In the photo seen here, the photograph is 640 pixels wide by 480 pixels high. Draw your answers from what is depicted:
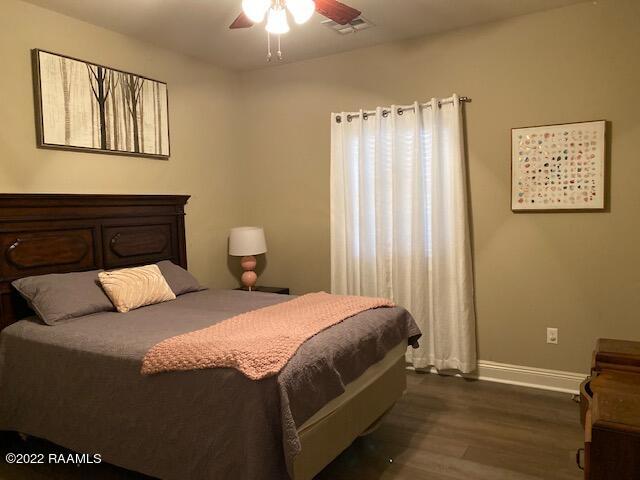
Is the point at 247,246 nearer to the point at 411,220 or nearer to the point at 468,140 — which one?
the point at 411,220

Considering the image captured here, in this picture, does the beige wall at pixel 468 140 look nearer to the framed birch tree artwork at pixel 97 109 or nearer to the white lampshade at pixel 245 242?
the framed birch tree artwork at pixel 97 109

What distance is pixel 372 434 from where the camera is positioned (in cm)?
284

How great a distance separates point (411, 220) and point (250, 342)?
6.86 ft

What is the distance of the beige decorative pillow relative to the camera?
292cm

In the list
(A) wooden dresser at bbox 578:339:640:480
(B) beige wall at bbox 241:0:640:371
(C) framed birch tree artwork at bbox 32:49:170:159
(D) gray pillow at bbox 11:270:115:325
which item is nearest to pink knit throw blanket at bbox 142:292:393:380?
(D) gray pillow at bbox 11:270:115:325

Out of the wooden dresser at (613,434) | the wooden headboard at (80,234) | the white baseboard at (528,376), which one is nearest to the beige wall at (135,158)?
the wooden headboard at (80,234)

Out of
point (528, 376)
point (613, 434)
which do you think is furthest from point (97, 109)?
point (528, 376)

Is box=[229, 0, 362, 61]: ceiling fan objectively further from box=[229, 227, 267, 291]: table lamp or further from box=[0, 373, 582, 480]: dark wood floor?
box=[0, 373, 582, 480]: dark wood floor

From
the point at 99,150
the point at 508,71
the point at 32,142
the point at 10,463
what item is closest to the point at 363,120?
the point at 508,71

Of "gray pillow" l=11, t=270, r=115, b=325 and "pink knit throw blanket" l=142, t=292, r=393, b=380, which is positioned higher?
"gray pillow" l=11, t=270, r=115, b=325

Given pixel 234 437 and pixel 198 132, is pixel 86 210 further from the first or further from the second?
pixel 234 437

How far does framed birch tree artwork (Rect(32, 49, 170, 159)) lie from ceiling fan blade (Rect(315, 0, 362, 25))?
1.76 metres

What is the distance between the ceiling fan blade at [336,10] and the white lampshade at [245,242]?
2.10 m

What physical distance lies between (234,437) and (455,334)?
2.28 metres
